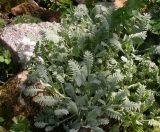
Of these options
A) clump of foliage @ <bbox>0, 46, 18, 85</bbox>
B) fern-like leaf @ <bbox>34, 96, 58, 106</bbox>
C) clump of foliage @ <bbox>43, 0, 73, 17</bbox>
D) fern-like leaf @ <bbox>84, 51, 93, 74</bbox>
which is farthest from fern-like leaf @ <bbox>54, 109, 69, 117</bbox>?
clump of foliage @ <bbox>43, 0, 73, 17</bbox>

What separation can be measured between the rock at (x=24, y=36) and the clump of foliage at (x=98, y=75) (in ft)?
0.47

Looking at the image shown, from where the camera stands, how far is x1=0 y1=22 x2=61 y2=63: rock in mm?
4820

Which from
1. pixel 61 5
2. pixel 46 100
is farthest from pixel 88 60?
pixel 61 5

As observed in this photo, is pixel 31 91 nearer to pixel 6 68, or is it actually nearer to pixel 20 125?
pixel 20 125

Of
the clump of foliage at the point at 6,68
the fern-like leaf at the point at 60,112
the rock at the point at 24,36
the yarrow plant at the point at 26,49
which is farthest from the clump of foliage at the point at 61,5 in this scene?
the fern-like leaf at the point at 60,112

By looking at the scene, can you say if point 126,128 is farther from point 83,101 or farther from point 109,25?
point 109,25

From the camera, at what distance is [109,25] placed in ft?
16.0

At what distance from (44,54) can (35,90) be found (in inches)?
20.4

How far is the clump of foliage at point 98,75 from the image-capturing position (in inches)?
166

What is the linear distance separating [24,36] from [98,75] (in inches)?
47.5

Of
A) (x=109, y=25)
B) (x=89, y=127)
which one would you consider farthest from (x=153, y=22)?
(x=89, y=127)

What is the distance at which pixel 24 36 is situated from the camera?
16.6ft

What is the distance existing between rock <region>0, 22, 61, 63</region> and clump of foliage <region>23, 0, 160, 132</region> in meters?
0.14

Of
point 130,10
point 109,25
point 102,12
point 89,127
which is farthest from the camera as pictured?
point 102,12
